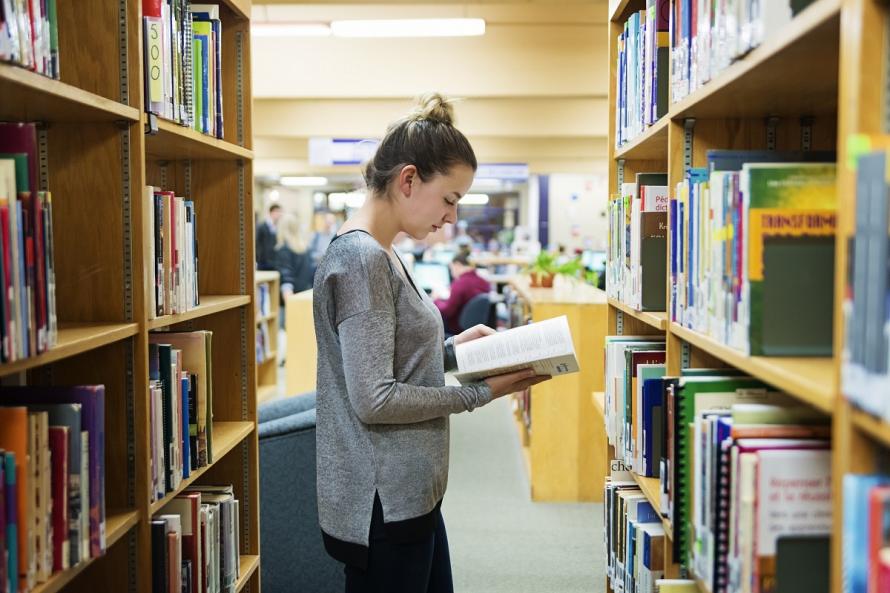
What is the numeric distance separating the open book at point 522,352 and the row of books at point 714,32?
57 centimetres

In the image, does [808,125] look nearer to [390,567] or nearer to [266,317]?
[390,567]

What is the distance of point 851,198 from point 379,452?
1113 mm

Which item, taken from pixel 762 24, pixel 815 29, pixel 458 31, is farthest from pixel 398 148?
pixel 458 31

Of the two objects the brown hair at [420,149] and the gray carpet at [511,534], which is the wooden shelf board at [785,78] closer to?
the brown hair at [420,149]

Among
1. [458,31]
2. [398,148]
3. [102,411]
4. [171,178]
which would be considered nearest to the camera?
[102,411]

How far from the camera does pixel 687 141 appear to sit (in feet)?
5.54

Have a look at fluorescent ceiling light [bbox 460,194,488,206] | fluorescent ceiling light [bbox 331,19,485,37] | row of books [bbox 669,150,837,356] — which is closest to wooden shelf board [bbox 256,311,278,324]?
fluorescent ceiling light [bbox 331,19,485,37]

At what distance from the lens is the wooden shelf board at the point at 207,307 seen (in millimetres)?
1799

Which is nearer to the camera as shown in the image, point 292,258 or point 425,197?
point 425,197

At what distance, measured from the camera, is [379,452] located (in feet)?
5.69

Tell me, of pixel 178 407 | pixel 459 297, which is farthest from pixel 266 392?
pixel 178 407

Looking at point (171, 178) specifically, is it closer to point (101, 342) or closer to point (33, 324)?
point (101, 342)

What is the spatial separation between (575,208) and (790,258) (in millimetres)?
17486

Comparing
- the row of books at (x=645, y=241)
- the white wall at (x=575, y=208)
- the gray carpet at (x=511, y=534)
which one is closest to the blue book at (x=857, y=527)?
the row of books at (x=645, y=241)
